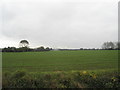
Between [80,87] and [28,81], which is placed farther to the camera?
[28,81]

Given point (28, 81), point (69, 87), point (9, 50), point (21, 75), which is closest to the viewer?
point (69, 87)

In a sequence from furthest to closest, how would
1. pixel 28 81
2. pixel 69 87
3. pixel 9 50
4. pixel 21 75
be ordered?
pixel 9 50, pixel 21 75, pixel 28 81, pixel 69 87

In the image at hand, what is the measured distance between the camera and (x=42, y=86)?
5242 mm

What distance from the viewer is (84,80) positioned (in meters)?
5.74

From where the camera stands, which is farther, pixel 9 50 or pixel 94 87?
pixel 9 50

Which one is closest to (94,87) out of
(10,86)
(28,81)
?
(28,81)

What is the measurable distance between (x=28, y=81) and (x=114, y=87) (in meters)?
4.36

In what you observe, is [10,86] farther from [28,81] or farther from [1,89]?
[28,81]

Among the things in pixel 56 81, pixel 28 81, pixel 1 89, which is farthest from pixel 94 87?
pixel 1 89

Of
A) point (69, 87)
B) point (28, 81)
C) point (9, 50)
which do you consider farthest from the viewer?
point (9, 50)

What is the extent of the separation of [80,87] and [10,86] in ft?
11.4

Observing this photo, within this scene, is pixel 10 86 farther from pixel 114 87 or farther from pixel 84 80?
pixel 114 87

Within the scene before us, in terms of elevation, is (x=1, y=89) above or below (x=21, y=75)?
below

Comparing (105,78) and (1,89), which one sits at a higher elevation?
(105,78)
